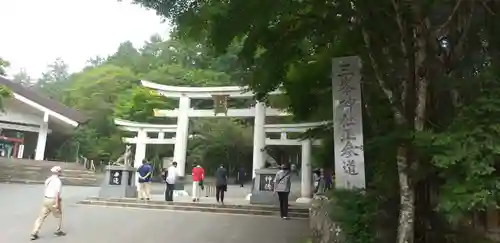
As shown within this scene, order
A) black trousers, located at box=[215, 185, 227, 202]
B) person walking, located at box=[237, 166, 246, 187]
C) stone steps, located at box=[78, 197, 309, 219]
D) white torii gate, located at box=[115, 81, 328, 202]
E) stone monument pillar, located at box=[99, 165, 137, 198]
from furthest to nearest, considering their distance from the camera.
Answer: person walking, located at box=[237, 166, 246, 187]
white torii gate, located at box=[115, 81, 328, 202]
stone monument pillar, located at box=[99, 165, 137, 198]
black trousers, located at box=[215, 185, 227, 202]
stone steps, located at box=[78, 197, 309, 219]

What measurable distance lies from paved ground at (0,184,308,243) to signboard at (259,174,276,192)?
8.57 feet

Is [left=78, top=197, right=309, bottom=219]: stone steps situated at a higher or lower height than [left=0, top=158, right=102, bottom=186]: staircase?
lower

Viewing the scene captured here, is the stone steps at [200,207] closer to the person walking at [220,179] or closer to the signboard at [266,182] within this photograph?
the person walking at [220,179]

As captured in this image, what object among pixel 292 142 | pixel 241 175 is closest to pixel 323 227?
pixel 292 142

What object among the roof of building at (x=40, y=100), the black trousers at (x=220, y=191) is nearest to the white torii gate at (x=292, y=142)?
the black trousers at (x=220, y=191)

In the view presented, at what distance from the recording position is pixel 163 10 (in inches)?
239

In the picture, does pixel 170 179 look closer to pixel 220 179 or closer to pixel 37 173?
pixel 220 179

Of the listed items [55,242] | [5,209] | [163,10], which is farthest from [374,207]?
[5,209]

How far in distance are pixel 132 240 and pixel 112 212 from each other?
4620 millimetres

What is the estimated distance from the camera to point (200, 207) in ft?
46.5

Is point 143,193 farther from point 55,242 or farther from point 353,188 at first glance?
point 353,188

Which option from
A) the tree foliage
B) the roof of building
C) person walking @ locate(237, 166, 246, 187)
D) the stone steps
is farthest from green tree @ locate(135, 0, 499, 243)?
the roof of building

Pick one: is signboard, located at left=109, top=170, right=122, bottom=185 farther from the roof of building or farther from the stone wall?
the roof of building

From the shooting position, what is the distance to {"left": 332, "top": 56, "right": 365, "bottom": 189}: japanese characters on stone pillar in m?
6.46
